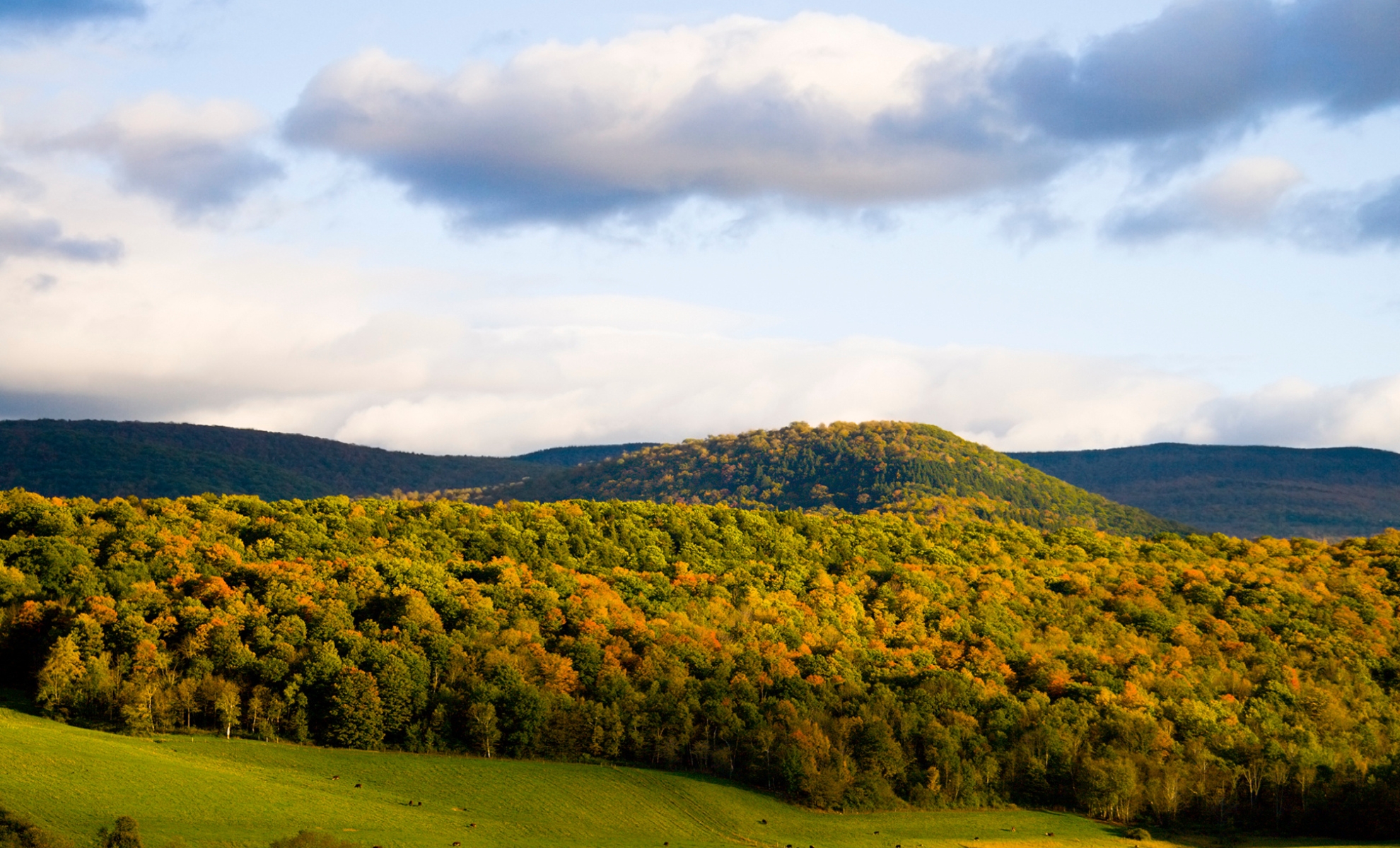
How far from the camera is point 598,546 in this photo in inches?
7229

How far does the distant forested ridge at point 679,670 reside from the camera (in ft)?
406

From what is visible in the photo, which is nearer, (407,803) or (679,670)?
(407,803)

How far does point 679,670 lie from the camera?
5374 inches

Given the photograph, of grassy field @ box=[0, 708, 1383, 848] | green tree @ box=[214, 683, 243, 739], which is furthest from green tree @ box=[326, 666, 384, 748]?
green tree @ box=[214, 683, 243, 739]

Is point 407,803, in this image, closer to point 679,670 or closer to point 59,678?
point 59,678

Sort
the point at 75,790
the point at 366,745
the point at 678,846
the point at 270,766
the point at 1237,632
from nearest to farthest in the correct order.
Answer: the point at 75,790 → the point at 678,846 → the point at 270,766 → the point at 366,745 → the point at 1237,632

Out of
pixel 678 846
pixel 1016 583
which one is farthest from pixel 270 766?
pixel 1016 583

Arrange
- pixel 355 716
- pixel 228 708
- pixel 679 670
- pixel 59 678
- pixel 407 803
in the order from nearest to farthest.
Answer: pixel 407 803, pixel 59 678, pixel 228 708, pixel 355 716, pixel 679 670

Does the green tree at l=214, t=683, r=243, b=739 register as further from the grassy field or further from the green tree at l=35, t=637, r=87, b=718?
the green tree at l=35, t=637, r=87, b=718

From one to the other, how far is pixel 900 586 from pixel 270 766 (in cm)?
9557

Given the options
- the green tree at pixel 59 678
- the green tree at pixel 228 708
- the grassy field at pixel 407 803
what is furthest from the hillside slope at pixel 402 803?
the green tree at pixel 59 678

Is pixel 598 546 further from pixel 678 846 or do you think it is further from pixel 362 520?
pixel 678 846

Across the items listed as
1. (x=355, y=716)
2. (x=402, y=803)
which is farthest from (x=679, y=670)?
(x=402, y=803)

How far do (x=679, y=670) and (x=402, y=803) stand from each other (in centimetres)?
3634
